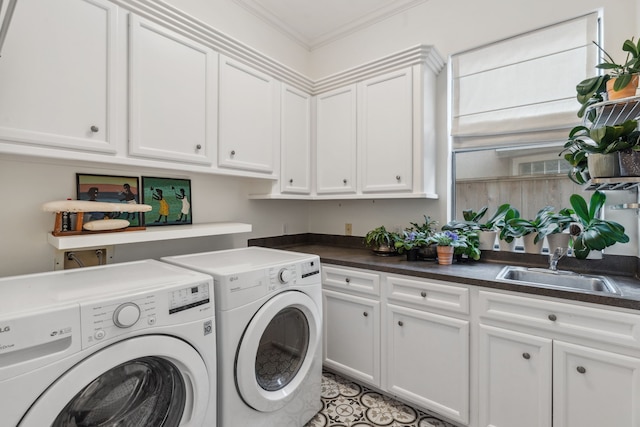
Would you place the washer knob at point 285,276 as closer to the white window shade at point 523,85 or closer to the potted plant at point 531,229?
the potted plant at point 531,229

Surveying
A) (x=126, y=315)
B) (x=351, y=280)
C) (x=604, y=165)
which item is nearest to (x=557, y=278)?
(x=604, y=165)

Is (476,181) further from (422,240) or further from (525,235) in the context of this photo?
(422,240)

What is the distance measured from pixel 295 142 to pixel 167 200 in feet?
3.53

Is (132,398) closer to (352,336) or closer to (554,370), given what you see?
(352,336)

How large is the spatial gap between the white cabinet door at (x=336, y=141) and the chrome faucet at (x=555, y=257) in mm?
1336

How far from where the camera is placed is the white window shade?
74.4 inches

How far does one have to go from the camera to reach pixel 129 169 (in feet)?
6.02

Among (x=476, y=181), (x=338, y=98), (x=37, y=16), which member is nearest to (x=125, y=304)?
(x=37, y=16)

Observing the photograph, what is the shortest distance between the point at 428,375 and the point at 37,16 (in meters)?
2.56

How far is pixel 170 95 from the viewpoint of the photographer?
1.71m

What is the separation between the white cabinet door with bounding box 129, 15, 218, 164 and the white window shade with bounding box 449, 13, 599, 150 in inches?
69.0

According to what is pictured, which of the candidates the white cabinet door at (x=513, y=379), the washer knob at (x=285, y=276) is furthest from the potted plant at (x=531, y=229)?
the washer knob at (x=285, y=276)

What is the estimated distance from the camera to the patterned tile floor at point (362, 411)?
1.80 m

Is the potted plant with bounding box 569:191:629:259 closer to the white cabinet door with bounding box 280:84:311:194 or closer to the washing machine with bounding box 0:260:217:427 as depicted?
the white cabinet door with bounding box 280:84:311:194
